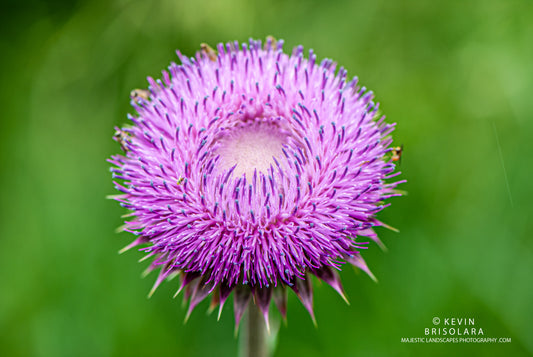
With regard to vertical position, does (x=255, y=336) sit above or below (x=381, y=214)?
below

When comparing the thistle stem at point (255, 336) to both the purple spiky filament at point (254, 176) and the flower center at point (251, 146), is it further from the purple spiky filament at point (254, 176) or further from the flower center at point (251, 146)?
the flower center at point (251, 146)

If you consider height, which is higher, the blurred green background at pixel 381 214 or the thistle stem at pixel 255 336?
the blurred green background at pixel 381 214

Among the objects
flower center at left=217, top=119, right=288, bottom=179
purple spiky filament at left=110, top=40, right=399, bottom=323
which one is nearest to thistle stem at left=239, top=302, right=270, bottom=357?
purple spiky filament at left=110, top=40, right=399, bottom=323

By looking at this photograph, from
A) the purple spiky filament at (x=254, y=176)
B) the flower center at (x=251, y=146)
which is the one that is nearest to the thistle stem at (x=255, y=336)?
the purple spiky filament at (x=254, y=176)

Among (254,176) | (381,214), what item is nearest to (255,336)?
(254,176)

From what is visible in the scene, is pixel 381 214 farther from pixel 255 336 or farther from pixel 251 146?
pixel 251 146

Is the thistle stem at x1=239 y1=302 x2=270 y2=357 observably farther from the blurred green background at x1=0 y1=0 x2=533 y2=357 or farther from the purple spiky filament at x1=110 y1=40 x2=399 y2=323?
the blurred green background at x1=0 y1=0 x2=533 y2=357
